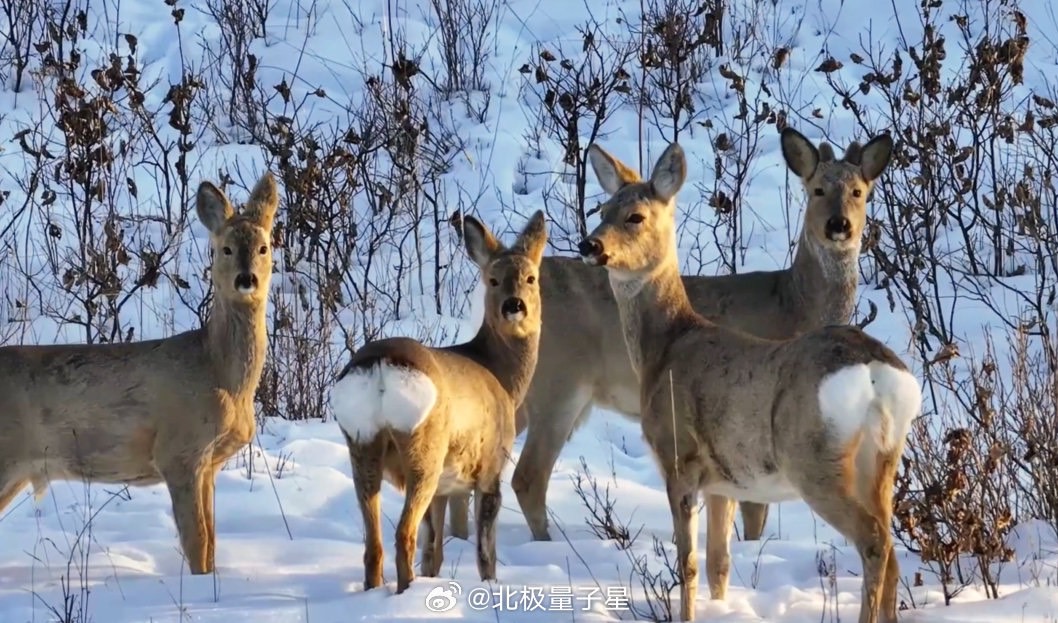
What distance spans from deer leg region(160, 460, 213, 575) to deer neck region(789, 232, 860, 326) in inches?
136

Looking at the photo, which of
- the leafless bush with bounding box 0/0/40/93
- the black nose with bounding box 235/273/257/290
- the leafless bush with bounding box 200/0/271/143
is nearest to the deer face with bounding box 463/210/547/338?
the black nose with bounding box 235/273/257/290

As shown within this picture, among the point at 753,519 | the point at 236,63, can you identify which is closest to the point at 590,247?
the point at 753,519

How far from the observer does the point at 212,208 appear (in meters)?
7.76

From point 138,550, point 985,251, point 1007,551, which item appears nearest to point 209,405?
point 138,550

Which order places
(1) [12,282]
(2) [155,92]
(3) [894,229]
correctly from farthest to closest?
(2) [155,92]
(1) [12,282]
(3) [894,229]

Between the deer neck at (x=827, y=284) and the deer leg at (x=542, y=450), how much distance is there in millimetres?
1300

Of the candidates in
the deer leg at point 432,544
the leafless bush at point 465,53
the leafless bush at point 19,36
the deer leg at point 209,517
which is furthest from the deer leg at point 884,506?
the leafless bush at point 19,36

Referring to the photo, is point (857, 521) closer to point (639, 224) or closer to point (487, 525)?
point (487, 525)

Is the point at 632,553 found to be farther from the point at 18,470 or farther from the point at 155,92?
the point at 155,92

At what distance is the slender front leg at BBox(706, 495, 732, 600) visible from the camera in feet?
21.6

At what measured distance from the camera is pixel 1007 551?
7023 mm

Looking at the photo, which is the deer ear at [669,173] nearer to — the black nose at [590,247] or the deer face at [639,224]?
the deer face at [639,224]

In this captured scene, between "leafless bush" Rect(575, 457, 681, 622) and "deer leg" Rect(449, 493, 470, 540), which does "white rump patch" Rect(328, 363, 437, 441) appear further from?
"deer leg" Rect(449, 493, 470, 540)

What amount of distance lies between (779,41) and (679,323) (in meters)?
10.0
